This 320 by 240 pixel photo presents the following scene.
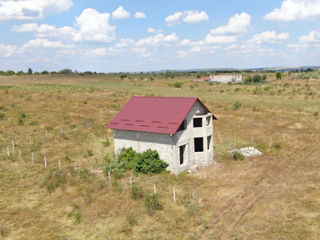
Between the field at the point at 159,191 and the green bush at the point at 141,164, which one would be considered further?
the green bush at the point at 141,164

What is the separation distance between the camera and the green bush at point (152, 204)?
16938 millimetres

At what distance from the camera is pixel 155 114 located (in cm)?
2452

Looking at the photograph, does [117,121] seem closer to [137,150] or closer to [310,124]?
[137,150]

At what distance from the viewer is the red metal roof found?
2288 centimetres

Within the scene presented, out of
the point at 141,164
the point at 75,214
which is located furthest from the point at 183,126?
the point at 75,214

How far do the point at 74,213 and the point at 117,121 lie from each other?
33.8 feet

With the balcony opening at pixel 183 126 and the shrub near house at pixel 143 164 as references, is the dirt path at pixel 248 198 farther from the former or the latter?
the balcony opening at pixel 183 126

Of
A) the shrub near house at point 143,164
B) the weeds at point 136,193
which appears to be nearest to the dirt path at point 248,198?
the weeds at point 136,193

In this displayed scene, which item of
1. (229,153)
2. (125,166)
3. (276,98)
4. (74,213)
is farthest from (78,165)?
(276,98)

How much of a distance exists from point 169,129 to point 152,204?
665 centimetres

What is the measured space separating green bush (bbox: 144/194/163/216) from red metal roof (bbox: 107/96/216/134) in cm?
570

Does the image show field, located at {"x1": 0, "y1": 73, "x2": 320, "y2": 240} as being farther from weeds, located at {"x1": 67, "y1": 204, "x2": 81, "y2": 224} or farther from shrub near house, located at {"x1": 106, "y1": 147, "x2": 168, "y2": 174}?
shrub near house, located at {"x1": 106, "y1": 147, "x2": 168, "y2": 174}

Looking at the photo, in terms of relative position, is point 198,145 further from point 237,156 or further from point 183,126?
point 183,126

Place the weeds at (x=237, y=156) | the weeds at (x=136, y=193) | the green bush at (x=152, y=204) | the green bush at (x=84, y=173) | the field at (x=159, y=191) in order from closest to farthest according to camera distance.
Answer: the field at (x=159, y=191)
the green bush at (x=152, y=204)
the weeds at (x=136, y=193)
the green bush at (x=84, y=173)
the weeds at (x=237, y=156)
